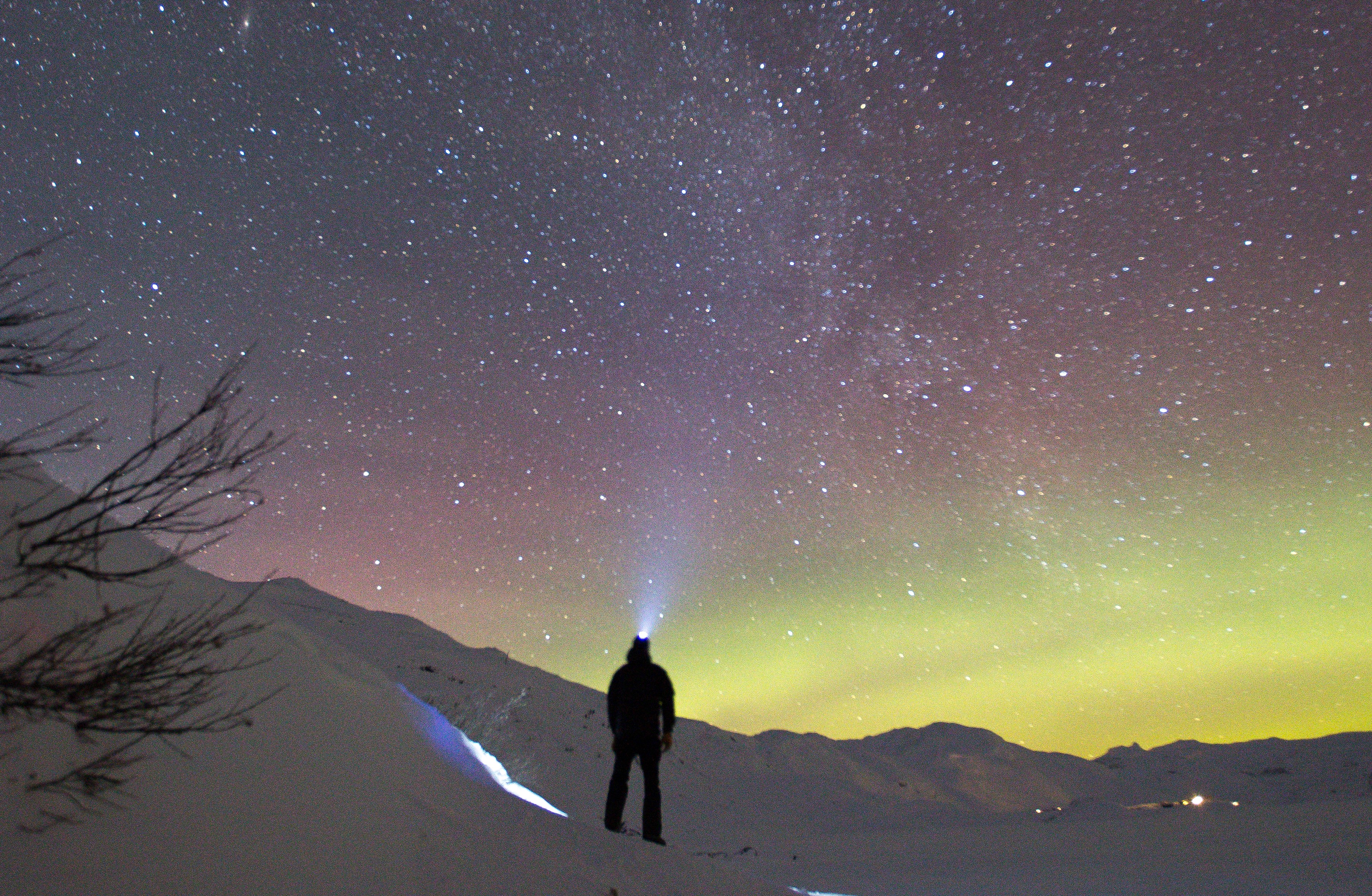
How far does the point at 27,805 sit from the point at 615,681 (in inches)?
145

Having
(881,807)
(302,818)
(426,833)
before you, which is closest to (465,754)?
(426,833)

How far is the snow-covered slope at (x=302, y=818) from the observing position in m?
2.61

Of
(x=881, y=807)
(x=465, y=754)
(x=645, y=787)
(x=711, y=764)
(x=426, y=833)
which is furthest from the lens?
(x=711, y=764)

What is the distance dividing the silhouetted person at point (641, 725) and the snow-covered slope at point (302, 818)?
0.61 m

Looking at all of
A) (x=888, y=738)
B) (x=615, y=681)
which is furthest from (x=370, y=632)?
(x=888, y=738)

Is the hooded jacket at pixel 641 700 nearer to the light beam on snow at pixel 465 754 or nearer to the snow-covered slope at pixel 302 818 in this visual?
the light beam on snow at pixel 465 754

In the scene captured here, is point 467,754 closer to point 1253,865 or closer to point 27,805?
point 27,805

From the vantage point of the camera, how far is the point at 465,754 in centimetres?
506

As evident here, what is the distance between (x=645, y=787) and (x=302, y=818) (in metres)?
2.72

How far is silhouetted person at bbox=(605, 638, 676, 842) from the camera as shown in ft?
17.3

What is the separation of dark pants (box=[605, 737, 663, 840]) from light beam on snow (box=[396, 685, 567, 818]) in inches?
15.1

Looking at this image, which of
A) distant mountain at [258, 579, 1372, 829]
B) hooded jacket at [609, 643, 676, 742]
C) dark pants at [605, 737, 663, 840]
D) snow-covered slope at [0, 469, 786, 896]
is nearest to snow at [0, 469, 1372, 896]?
snow-covered slope at [0, 469, 786, 896]

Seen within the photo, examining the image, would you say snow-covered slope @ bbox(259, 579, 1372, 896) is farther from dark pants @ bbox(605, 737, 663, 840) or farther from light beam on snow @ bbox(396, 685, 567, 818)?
dark pants @ bbox(605, 737, 663, 840)

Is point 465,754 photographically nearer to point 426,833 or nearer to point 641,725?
point 641,725
